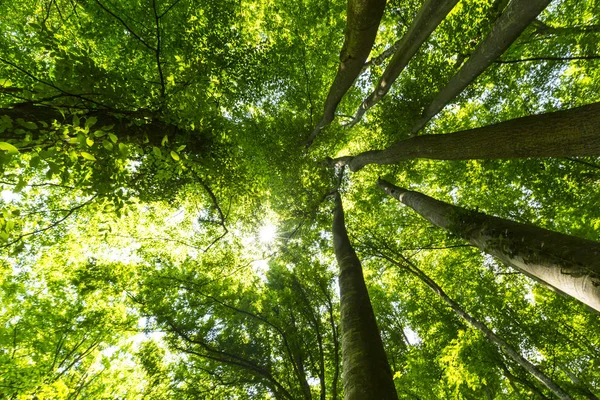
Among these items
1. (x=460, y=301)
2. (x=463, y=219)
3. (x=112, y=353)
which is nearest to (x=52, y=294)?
(x=112, y=353)

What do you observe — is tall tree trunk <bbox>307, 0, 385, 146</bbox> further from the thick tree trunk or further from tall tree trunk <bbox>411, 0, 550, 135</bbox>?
tall tree trunk <bbox>411, 0, 550, 135</bbox>

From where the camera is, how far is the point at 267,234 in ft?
28.4

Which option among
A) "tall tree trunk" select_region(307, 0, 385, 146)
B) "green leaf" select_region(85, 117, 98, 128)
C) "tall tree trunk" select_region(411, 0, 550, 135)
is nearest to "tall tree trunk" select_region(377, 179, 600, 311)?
"tall tree trunk" select_region(411, 0, 550, 135)

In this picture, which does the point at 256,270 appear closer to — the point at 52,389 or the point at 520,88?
the point at 52,389

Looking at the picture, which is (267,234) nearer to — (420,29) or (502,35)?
(420,29)

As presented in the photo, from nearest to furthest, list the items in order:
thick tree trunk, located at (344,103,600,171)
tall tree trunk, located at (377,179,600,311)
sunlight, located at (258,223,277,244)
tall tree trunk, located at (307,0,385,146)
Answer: tall tree trunk, located at (377,179,600,311)
thick tree trunk, located at (344,103,600,171)
tall tree trunk, located at (307,0,385,146)
sunlight, located at (258,223,277,244)

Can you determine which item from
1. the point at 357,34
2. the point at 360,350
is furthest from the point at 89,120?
the point at 357,34

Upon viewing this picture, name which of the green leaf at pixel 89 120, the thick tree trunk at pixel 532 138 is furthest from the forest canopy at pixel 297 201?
the green leaf at pixel 89 120

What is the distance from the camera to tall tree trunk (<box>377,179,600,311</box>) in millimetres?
2555

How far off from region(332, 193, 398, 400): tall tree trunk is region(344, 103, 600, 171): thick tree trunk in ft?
9.57

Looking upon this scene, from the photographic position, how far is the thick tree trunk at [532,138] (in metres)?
2.68

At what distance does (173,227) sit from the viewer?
9211 mm

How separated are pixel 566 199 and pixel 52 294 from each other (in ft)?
68.5

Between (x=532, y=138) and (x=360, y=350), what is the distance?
3451mm
